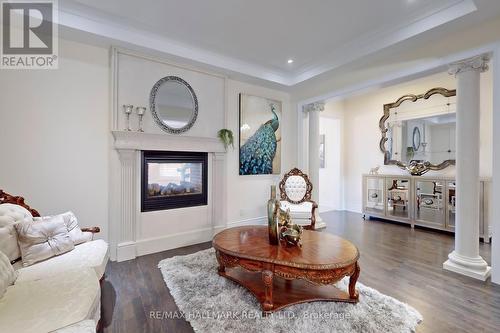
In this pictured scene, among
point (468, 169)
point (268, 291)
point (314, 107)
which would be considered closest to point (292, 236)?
point (268, 291)

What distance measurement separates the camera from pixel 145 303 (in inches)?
86.2

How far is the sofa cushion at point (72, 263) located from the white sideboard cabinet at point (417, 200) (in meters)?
5.34

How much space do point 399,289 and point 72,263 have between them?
3138 millimetres

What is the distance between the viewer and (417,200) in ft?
15.7

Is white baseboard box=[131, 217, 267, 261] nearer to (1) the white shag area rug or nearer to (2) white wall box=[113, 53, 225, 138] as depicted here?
(1) the white shag area rug

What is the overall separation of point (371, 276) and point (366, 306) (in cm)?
74

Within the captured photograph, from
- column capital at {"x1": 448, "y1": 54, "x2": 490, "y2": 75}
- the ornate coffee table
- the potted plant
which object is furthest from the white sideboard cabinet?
the potted plant

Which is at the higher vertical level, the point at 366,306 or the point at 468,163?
the point at 468,163

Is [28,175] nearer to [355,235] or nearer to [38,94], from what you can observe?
[38,94]

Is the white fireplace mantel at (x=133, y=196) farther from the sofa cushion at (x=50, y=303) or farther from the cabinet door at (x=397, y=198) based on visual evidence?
the cabinet door at (x=397, y=198)

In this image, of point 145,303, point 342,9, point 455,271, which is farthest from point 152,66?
point 455,271

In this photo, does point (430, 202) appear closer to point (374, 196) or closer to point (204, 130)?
point (374, 196)

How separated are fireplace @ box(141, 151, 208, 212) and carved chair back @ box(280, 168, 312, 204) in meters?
1.51

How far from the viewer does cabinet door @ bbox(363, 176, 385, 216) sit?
209 inches
